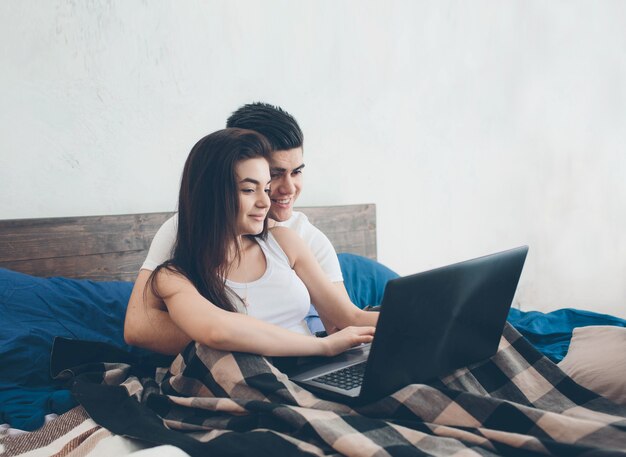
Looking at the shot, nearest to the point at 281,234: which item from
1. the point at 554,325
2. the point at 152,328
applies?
the point at 152,328

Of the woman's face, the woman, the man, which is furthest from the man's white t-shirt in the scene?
the woman's face

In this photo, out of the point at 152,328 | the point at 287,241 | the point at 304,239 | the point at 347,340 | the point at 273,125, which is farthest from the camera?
the point at 304,239

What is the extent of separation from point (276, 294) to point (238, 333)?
1.05 ft

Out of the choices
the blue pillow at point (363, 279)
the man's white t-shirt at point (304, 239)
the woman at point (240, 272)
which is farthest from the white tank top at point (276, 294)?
the blue pillow at point (363, 279)

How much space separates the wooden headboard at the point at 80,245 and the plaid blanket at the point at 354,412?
531 mm

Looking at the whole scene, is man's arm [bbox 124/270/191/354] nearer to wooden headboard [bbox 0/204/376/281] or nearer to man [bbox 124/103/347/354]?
man [bbox 124/103/347/354]

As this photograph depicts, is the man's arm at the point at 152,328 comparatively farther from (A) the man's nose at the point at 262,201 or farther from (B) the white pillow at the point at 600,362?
(B) the white pillow at the point at 600,362

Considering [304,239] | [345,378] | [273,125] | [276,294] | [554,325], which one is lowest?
[554,325]

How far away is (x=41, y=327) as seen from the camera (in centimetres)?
146

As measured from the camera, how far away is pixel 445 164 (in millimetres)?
3096

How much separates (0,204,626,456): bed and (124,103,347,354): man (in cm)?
8

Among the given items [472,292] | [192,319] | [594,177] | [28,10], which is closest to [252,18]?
[28,10]

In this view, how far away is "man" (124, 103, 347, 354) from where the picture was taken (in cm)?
141

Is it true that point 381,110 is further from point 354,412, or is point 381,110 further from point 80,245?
point 354,412
